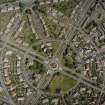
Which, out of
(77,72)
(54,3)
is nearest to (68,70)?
(77,72)

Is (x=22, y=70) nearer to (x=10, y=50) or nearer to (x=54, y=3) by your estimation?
(x=10, y=50)

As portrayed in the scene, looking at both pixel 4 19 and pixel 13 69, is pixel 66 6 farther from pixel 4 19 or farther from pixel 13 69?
pixel 13 69

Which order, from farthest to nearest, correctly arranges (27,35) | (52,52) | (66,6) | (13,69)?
(66,6)
(27,35)
(52,52)
(13,69)

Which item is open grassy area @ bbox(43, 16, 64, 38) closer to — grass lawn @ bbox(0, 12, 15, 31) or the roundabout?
the roundabout

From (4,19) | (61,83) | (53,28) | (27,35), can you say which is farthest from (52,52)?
(4,19)

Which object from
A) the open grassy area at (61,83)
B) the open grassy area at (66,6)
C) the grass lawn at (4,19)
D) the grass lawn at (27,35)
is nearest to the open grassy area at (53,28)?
the open grassy area at (66,6)

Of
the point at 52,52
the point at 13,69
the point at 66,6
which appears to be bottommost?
the point at 13,69

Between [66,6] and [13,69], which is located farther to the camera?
[66,6]

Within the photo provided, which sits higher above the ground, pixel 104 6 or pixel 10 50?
pixel 104 6
